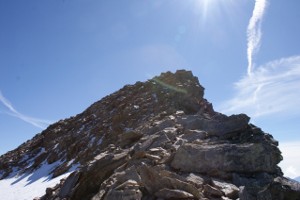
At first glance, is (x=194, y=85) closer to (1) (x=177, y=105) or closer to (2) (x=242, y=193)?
(1) (x=177, y=105)

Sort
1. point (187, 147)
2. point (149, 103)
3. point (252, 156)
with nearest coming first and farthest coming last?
point (252, 156) < point (187, 147) < point (149, 103)

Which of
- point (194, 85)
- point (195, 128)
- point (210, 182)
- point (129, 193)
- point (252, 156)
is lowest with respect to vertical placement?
point (129, 193)

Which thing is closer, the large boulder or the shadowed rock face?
the shadowed rock face

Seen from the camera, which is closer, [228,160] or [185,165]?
[228,160]

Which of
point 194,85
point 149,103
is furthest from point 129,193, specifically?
point 194,85

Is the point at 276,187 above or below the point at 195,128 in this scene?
below

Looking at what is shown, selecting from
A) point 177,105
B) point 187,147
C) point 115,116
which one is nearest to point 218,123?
point 187,147

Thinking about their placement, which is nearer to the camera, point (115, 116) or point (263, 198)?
point (263, 198)

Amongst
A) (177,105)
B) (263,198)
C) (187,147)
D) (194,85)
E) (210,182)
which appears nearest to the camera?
(263,198)

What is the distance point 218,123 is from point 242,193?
12714 mm

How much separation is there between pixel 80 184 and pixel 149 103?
102 ft

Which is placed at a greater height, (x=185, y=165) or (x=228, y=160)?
(x=228, y=160)

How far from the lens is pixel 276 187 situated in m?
13.1

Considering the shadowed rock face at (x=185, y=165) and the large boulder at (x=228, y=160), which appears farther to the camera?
the large boulder at (x=228, y=160)
